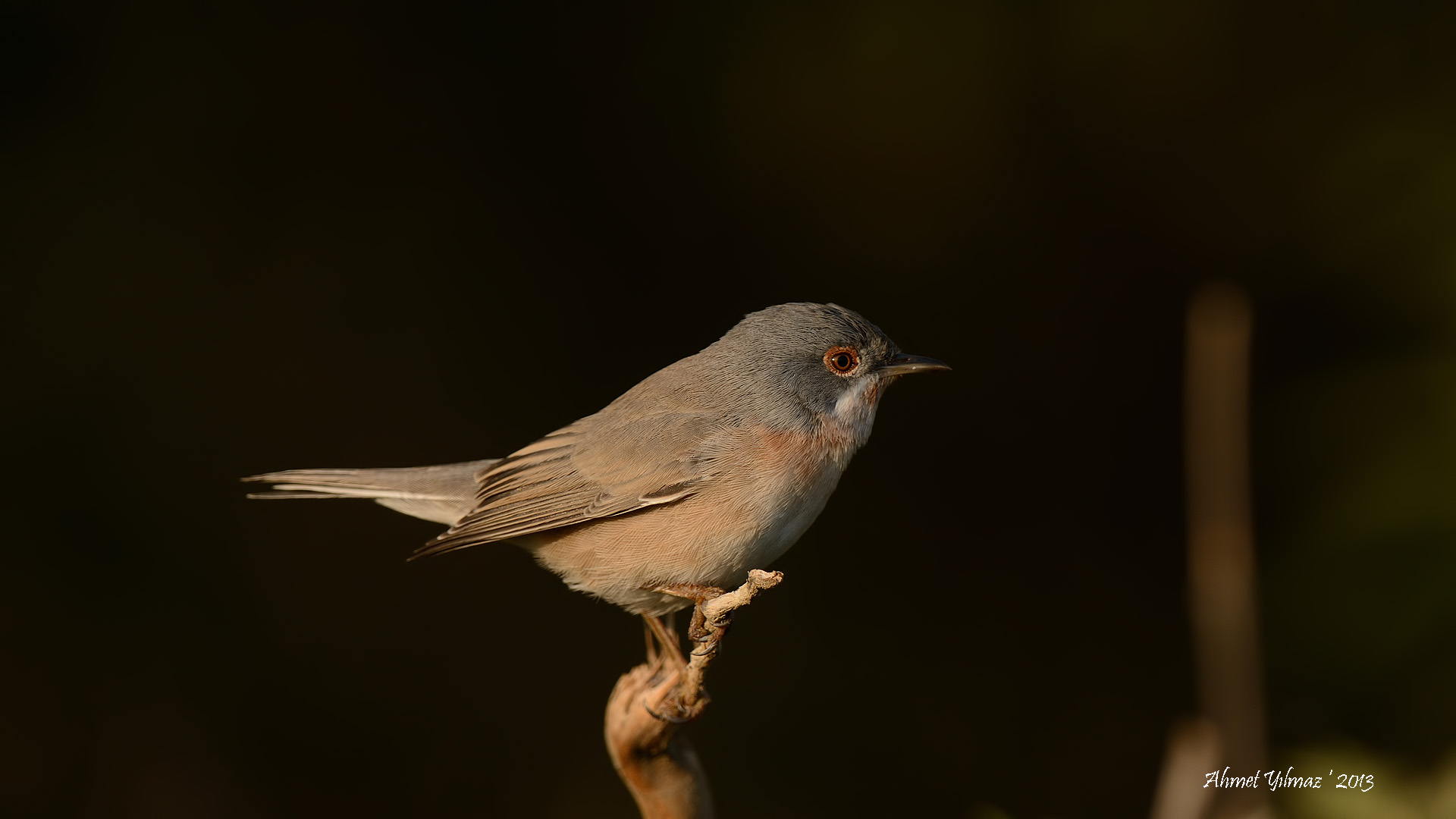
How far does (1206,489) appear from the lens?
2.77 metres

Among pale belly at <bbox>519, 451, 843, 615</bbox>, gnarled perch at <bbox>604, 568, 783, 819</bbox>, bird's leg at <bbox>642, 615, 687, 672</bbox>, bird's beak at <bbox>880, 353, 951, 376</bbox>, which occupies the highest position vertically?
bird's beak at <bbox>880, 353, 951, 376</bbox>

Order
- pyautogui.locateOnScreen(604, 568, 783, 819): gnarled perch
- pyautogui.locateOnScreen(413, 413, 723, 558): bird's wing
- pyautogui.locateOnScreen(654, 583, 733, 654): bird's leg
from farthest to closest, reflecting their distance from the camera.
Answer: pyautogui.locateOnScreen(413, 413, 723, 558): bird's wing, pyautogui.locateOnScreen(604, 568, 783, 819): gnarled perch, pyautogui.locateOnScreen(654, 583, 733, 654): bird's leg

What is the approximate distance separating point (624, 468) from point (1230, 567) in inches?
62.6

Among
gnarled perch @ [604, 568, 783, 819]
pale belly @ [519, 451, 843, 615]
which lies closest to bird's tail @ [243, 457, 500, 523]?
pale belly @ [519, 451, 843, 615]

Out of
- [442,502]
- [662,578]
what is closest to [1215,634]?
[662,578]

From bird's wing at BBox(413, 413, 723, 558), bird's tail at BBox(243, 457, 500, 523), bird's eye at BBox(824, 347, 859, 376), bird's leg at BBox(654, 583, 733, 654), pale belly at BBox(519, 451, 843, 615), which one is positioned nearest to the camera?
bird's leg at BBox(654, 583, 733, 654)

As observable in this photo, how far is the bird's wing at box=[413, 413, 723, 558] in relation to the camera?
300cm

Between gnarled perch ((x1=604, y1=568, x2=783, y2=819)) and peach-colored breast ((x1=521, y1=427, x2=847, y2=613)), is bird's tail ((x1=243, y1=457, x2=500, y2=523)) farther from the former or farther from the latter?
gnarled perch ((x1=604, y1=568, x2=783, y2=819))

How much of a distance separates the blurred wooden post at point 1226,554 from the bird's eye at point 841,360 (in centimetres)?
91

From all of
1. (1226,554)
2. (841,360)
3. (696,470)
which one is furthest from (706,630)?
(1226,554)

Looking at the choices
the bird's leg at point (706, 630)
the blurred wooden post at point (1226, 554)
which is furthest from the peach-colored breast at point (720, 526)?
the blurred wooden post at point (1226, 554)

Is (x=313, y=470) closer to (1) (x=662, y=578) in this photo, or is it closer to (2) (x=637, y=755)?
(1) (x=662, y=578)

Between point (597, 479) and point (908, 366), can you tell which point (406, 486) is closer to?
point (597, 479)

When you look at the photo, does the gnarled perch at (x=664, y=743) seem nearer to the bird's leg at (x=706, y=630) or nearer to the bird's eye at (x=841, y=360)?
the bird's leg at (x=706, y=630)
